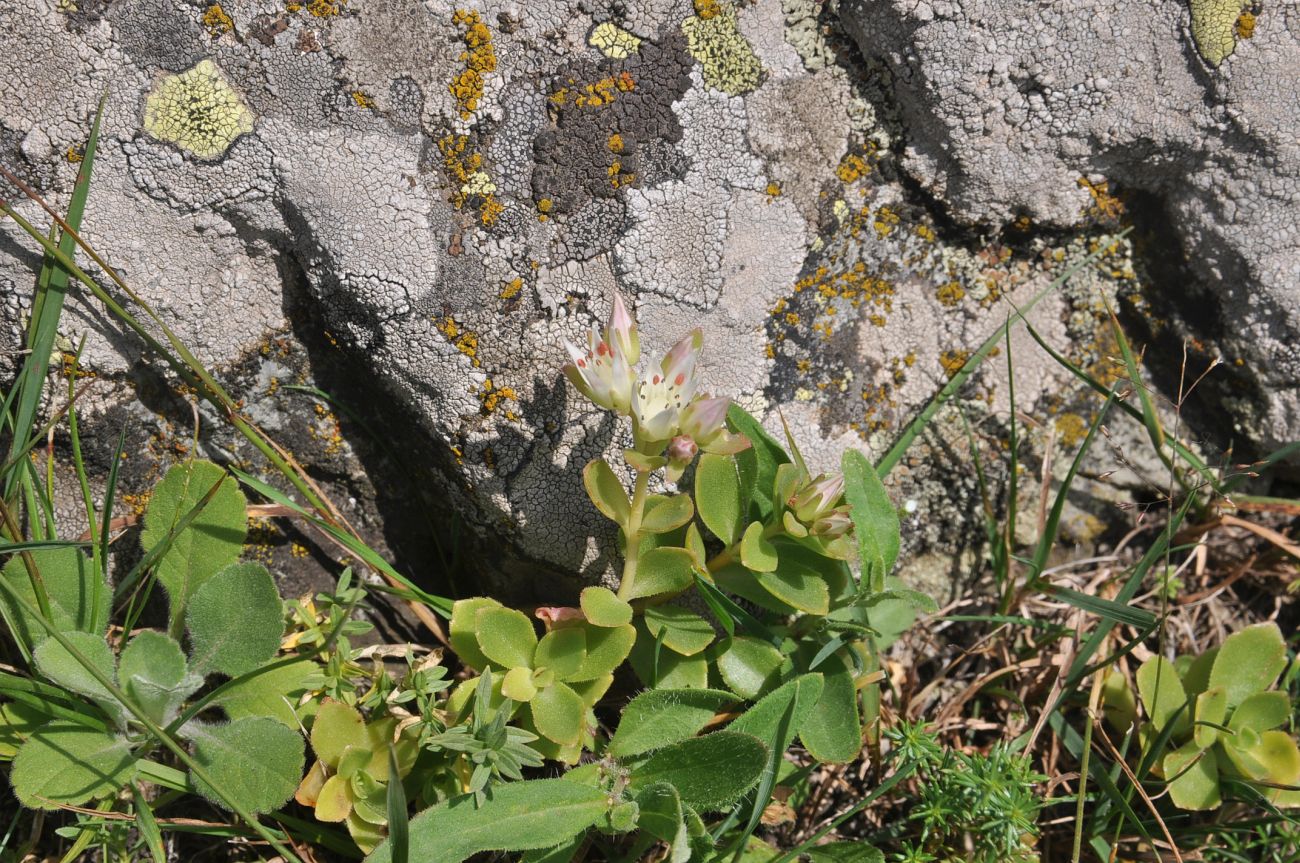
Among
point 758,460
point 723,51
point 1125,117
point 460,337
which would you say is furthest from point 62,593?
point 1125,117

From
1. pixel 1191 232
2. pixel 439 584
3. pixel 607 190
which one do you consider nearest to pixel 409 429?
pixel 439 584

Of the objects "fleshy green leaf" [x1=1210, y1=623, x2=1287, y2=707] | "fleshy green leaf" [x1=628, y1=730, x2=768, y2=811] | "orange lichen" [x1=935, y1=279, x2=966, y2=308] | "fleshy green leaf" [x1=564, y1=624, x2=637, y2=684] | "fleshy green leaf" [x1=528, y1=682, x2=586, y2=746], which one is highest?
"orange lichen" [x1=935, y1=279, x2=966, y2=308]

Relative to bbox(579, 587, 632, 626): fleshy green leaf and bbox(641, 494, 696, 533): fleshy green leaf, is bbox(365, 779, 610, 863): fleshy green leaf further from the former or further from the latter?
bbox(641, 494, 696, 533): fleshy green leaf

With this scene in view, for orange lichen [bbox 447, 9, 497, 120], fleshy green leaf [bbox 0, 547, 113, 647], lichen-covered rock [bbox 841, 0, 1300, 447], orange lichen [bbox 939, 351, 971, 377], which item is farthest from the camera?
orange lichen [bbox 939, 351, 971, 377]

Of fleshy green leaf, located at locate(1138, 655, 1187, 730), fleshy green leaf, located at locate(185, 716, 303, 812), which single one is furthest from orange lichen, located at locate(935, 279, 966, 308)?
fleshy green leaf, located at locate(185, 716, 303, 812)

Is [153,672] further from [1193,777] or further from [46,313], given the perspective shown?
[1193,777]

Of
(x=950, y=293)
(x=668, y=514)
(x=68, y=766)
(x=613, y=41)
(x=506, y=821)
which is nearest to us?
(x=506, y=821)

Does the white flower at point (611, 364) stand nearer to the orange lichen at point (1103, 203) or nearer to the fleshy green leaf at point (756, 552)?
the fleshy green leaf at point (756, 552)
